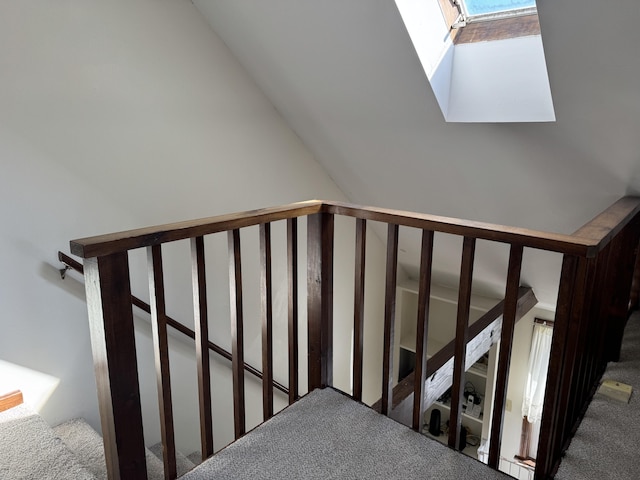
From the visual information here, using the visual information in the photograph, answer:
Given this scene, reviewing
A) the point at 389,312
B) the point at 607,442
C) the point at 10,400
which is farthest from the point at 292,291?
the point at 10,400

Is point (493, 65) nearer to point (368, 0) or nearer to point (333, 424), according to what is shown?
point (368, 0)

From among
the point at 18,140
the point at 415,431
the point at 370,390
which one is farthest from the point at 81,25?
the point at 370,390

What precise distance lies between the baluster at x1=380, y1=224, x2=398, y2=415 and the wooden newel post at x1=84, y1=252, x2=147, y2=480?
0.87 m

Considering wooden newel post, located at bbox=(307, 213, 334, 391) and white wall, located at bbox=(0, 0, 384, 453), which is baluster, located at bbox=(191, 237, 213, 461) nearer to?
wooden newel post, located at bbox=(307, 213, 334, 391)

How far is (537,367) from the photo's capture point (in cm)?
446

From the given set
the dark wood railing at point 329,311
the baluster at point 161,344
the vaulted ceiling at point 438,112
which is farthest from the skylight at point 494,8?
the baluster at point 161,344

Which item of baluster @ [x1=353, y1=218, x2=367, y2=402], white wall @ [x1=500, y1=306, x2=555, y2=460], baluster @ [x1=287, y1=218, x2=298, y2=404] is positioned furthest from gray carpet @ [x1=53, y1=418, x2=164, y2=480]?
white wall @ [x1=500, y1=306, x2=555, y2=460]

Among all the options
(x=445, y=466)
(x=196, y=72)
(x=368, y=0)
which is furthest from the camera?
(x=196, y=72)

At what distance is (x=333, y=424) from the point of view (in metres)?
1.70

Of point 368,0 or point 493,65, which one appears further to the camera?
point 493,65

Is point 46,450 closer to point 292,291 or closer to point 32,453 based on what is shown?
point 32,453

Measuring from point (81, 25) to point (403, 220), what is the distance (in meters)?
→ 1.94

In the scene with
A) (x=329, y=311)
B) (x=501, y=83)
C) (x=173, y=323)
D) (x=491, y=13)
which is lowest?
(x=173, y=323)

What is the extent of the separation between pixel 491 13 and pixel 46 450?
2.98 m
